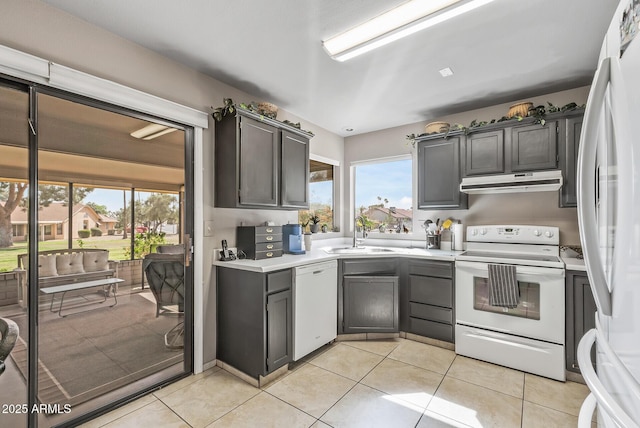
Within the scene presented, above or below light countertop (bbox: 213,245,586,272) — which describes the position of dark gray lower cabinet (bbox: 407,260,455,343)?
below

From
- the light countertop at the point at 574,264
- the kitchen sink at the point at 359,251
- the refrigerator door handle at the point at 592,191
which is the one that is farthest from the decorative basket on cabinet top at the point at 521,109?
the refrigerator door handle at the point at 592,191

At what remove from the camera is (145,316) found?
7.49 feet

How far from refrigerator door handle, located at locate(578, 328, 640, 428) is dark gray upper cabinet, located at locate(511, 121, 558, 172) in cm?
229

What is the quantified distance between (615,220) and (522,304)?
7.14 feet

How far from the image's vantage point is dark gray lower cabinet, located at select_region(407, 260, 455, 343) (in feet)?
9.67

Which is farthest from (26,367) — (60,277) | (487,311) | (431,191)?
(431,191)

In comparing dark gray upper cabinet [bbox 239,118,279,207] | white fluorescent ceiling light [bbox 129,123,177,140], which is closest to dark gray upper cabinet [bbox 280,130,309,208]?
dark gray upper cabinet [bbox 239,118,279,207]

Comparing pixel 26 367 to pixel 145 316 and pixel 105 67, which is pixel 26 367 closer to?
pixel 145 316

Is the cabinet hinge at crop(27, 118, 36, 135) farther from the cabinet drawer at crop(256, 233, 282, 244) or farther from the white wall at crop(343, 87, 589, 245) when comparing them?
the white wall at crop(343, 87, 589, 245)

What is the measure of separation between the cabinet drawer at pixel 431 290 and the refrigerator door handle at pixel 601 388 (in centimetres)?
199

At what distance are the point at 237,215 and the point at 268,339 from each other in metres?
1.21

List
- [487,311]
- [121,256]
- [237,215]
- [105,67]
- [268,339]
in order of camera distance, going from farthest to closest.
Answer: [237,215] → [487,311] → [268,339] → [121,256] → [105,67]

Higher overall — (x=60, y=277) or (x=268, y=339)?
(x=60, y=277)

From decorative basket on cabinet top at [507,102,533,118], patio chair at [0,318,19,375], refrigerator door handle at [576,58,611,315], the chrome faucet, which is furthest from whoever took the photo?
the chrome faucet
